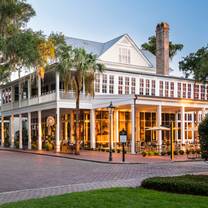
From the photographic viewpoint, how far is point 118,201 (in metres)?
8.02

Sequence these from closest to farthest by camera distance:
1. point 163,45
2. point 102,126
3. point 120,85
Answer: point 120,85 → point 102,126 → point 163,45

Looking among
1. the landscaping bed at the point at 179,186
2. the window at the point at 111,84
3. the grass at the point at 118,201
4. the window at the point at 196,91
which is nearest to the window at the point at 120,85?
the window at the point at 111,84

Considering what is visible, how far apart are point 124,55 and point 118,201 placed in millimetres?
31801

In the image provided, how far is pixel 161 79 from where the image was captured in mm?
35938

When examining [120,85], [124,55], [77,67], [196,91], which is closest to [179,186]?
[77,67]

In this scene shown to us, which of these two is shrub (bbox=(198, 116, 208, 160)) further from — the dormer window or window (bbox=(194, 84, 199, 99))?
window (bbox=(194, 84, 199, 99))

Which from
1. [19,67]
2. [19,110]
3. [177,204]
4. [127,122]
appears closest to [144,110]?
[127,122]

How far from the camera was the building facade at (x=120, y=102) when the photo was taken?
101 ft

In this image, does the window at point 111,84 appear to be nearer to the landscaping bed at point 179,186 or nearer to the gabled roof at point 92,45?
the gabled roof at point 92,45

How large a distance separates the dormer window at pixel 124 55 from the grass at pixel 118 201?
3028 cm

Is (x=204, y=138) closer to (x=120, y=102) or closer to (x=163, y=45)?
(x=120, y=102)

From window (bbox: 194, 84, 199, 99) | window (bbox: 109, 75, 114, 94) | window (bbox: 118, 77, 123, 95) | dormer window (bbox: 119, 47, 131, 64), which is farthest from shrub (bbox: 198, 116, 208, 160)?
window (bbox: 194, 84, 199, 99)

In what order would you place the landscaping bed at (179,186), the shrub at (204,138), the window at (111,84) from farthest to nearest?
1. the window at (111,84)
2. the shrub at (204,138)
3. the landscaping bed at (179,186)

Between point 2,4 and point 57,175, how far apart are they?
807cm
